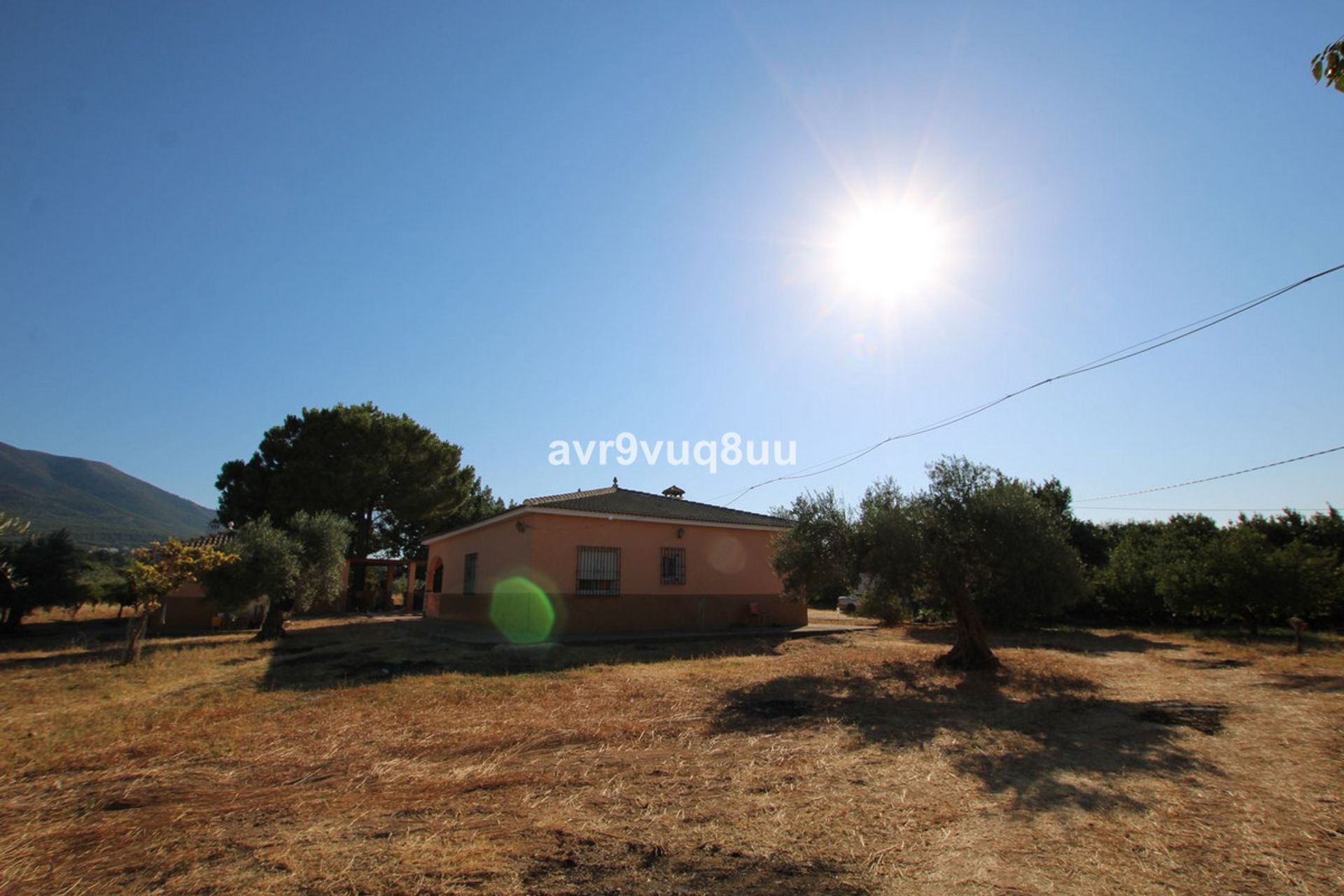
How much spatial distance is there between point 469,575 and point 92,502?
137 m

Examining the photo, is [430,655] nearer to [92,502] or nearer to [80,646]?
[80,646]

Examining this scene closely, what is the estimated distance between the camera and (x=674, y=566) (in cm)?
1784

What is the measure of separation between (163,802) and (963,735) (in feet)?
22.9

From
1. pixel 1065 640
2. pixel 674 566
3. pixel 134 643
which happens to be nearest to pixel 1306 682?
pixel 1065 640

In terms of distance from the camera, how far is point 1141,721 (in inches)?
286

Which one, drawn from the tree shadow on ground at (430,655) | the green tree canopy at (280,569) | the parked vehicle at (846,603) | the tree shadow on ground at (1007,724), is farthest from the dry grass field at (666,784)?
the parked vehicle at (846,603)

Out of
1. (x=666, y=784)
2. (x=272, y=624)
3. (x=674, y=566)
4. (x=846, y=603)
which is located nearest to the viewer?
(x=666, y=784)

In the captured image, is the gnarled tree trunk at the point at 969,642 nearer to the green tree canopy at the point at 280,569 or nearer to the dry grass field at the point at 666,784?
the dry grass field at the point at 666,784

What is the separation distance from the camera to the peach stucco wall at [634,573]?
51.5 ft

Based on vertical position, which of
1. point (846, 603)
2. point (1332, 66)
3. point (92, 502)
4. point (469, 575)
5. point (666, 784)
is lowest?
point (666, 784)

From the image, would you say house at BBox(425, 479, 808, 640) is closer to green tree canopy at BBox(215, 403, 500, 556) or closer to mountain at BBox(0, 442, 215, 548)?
green tree canopy at BBox(215, 403, 500, 556)

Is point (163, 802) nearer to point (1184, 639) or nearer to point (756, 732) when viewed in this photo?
point (756, 732)

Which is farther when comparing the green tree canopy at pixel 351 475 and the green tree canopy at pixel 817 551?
the green tree canopy at pixel 351 475

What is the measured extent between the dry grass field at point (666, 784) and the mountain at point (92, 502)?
81829 millimetres
